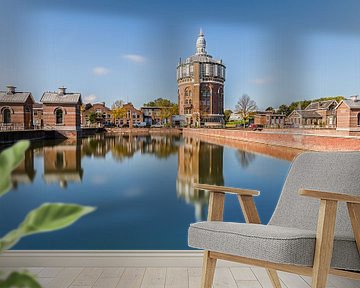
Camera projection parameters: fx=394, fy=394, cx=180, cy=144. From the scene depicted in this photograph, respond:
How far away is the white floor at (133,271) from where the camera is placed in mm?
2219

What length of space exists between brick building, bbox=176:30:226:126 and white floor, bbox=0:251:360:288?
1.48 m

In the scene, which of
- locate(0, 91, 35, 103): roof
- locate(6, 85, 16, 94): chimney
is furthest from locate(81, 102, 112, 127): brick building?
locate(6, 85, 16, 94): chimney

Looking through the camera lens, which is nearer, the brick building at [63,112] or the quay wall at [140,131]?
the brick building at [63,112]

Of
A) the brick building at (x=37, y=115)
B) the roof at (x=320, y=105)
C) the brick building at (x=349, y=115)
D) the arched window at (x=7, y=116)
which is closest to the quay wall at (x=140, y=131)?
the brick building at (x=37, y=115)

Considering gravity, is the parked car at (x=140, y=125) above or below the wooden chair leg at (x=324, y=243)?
above

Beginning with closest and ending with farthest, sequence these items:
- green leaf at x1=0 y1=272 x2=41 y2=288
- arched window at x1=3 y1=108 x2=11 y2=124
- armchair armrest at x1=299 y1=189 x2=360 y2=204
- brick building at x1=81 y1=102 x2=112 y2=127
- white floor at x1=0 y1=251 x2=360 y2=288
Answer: green leaf at x1=0 y1=272 x2=41 y2=288 < armchair armrest at x1=299 y1=189 x2=360 y2=204 < white floor at x1=0 y1=251 x2=360 y2=288 < arched window at x1=3 y1=108 x2=11 y2=124 < brick building at x1=81 y1=102 x2=112 y2=127

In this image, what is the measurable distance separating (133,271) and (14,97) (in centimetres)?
191

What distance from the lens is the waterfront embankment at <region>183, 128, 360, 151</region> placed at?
3.36 metres

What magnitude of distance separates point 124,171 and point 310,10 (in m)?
2.15

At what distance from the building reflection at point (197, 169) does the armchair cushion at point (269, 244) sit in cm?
180

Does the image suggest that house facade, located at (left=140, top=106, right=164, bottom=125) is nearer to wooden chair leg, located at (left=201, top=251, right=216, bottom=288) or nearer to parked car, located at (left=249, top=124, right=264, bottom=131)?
parked car, located at (left=249, top=124, right=264, bottom=131)

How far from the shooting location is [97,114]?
3602 mm

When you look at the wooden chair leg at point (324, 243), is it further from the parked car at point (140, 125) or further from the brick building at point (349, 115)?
the parked car at point (140, 125)

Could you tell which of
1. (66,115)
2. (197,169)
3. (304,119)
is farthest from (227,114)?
(66,115)
